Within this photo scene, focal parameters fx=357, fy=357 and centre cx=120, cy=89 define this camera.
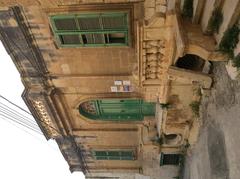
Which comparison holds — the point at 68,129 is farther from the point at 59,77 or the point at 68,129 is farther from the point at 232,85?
the point at 232,85

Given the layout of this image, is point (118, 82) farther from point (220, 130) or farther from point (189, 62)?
point (220, 130)

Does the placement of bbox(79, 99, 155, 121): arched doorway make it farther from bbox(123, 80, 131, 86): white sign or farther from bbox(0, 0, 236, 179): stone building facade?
bbox(123, 80, 131, 86): white sign

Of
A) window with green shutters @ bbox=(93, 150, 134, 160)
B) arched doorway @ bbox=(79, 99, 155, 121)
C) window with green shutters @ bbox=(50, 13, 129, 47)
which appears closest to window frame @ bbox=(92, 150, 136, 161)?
window with green shutters @ bbox=(93, 150, 134, 160)

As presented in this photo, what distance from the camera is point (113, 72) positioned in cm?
1261

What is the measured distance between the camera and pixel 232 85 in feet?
23.7

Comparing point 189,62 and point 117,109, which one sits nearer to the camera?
point 189,62

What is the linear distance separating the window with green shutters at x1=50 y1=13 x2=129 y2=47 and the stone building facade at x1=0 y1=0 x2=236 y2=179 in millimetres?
31

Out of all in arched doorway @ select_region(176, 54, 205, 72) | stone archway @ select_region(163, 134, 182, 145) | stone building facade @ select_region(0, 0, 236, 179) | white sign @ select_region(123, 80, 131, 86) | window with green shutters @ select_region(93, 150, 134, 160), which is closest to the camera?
stone building facade @ select_region(0, 0, 236, 179)

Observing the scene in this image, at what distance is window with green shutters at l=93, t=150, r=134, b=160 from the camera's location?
16.9 metres

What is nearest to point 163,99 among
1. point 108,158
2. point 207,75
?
point 207,75

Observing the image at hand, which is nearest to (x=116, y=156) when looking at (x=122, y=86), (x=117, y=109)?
(x=117, y=109)

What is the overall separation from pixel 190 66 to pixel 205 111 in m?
1.36

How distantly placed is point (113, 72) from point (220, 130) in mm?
5197

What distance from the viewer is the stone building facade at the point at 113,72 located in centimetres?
873
